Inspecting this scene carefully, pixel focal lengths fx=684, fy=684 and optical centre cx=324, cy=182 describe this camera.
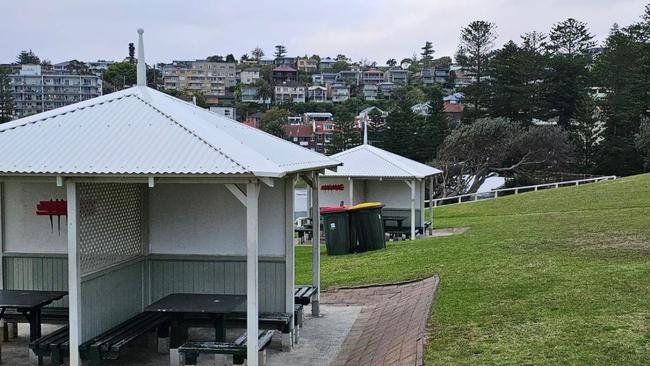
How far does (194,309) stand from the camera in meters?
7.94

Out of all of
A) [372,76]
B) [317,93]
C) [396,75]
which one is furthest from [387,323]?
[372,76]

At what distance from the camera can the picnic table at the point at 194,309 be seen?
800 cm

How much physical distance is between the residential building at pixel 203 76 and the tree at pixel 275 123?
54692 millimetres

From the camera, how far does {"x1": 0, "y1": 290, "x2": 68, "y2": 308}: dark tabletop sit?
8.05 metres

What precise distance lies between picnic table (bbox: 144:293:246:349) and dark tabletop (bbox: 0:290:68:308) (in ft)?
3.88

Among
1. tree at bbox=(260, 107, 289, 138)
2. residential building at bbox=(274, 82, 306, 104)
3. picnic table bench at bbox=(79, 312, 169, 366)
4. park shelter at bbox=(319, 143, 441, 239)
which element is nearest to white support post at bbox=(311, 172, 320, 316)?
picnic table bench at bbox=(79, 312, 169, 366)

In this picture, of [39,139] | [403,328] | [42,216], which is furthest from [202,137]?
[403,328]

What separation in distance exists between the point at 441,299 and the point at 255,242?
3.44 meters

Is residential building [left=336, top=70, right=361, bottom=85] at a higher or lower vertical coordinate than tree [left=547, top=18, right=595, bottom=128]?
higher

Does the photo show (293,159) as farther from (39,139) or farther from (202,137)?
(39,139)

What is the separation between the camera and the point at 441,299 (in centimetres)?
969

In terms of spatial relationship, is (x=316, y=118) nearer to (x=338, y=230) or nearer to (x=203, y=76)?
(x=203, y=76)

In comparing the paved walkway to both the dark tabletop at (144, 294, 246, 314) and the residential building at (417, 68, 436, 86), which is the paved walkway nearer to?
the dark tabletop at (144, 294, 246, 314)

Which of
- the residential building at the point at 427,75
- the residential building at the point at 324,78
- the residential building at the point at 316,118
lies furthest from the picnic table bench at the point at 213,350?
the residential building at the point at 324,78
